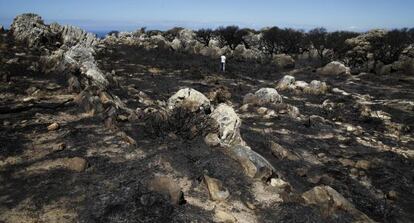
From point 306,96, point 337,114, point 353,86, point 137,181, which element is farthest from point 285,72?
point 137,181

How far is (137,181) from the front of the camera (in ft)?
19.9

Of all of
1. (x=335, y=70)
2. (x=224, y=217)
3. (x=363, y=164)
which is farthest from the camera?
(x=335, y=70)

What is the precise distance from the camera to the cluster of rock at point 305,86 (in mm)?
18469

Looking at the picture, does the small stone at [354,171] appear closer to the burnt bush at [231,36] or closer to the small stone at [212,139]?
the small stone at [212,139]

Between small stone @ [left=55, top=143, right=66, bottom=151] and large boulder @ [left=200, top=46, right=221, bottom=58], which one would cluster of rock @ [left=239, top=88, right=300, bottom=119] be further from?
large boulder @ [left=200, top=46, right=221, bottom=58]

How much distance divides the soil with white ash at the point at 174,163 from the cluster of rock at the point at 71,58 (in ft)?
1.58

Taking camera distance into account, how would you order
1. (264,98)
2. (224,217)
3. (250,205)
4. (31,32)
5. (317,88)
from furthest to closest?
(31,32) → (317,88) → (264,98) → (250,205) → (224,217)

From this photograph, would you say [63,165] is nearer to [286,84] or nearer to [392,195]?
[392,195]

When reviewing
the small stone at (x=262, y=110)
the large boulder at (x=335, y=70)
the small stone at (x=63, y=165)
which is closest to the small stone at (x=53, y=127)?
the small stone at (x=63, y=165)

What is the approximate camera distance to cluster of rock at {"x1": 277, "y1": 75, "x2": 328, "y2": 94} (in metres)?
18.5

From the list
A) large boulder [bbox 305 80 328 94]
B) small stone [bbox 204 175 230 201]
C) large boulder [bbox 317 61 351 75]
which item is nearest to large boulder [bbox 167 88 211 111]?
small stone [bbox 204 175 230 201]

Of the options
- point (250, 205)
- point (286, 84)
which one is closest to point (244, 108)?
point (286, 84)

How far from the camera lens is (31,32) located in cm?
2311

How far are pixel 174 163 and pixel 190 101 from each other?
182 inches
